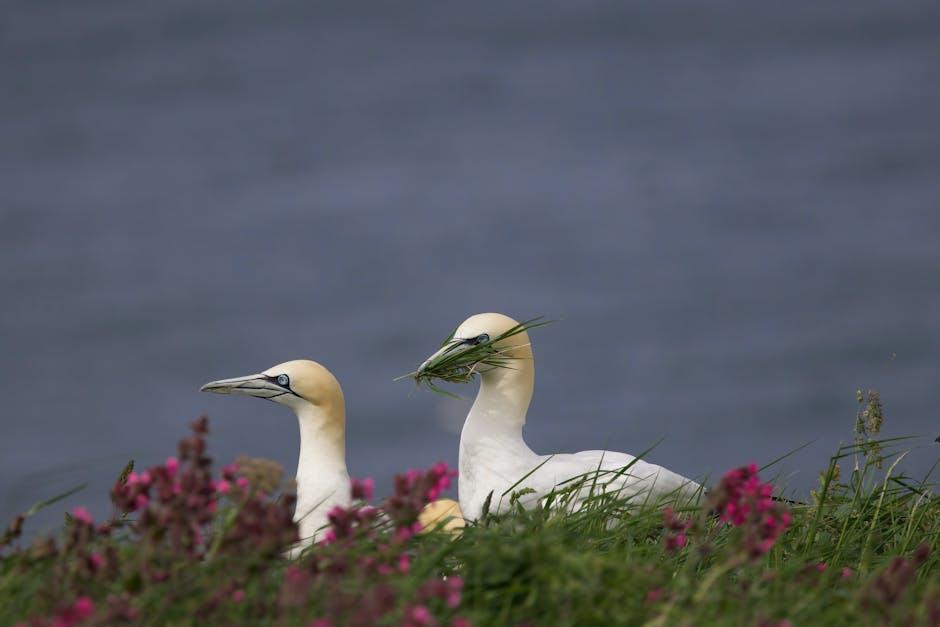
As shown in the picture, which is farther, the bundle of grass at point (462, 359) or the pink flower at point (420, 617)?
the bundle of grass at point (462, 359)

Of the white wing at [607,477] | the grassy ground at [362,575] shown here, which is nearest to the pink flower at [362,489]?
the grassy ground at [362,575]

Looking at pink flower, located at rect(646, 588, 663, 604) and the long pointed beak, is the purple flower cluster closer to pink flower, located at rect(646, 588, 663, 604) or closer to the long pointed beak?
pink flower, located at rect(646, 588, 663, 604)

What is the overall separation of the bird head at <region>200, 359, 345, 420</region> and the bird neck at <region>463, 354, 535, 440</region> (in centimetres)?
75

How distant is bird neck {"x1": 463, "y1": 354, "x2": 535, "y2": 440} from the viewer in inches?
356

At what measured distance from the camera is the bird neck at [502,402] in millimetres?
9055

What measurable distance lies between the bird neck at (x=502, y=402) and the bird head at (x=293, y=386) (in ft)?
2.47

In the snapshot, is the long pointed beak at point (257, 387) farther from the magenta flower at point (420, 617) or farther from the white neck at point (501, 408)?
the magenta flower at point (420, 617)

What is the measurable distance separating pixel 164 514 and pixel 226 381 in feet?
16.4

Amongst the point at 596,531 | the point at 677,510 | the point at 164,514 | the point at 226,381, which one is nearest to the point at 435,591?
the point at 164,514

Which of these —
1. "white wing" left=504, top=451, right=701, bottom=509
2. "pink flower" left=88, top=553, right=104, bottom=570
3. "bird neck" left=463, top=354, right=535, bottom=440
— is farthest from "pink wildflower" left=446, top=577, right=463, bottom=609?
"bird neck" left=463, top=354, right=535, bottom=440

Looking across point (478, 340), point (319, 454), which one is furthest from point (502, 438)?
point (319, 454)

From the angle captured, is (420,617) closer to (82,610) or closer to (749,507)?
(82,610)

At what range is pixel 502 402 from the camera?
914 centimetres

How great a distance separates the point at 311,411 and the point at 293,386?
0.21 m
